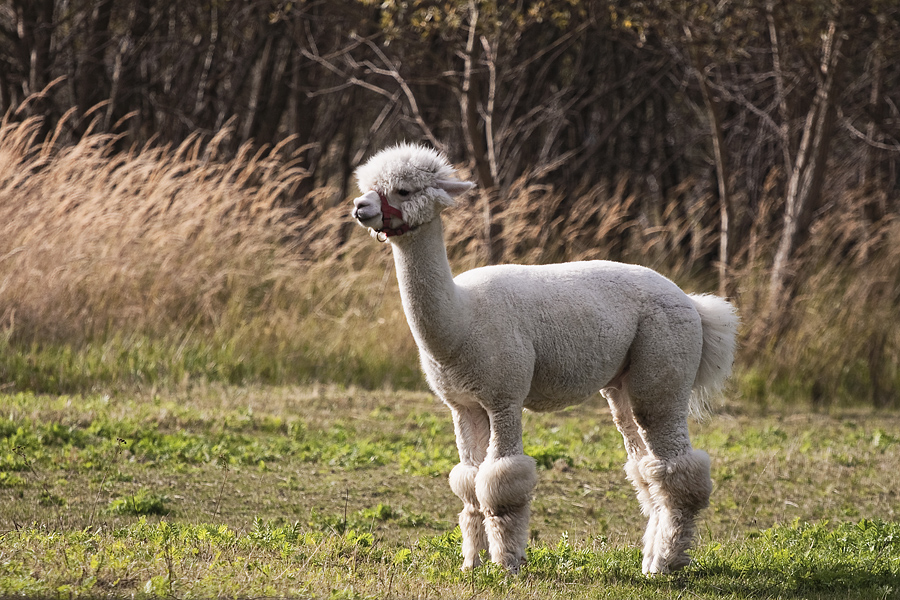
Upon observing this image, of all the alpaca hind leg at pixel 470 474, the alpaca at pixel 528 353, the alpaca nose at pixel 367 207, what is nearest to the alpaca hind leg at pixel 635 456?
the alpaca at pixel 528 353

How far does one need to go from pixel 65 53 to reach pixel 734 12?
8.53m

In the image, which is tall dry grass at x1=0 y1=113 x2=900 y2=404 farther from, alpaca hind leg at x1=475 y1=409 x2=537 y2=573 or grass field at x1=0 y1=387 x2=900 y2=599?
alpaca hind leg at x1=475 y1=409 x2=537 y2=573

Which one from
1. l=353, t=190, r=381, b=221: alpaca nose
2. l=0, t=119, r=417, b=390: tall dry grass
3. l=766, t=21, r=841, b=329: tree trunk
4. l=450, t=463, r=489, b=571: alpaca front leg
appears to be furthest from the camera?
l=766, t=21, r=841, b=329: tree trunk

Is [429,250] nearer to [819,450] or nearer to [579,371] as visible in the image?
[579,371]

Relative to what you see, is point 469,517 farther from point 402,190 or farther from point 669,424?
point 402,190

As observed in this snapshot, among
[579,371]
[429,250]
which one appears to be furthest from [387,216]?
[579,371]

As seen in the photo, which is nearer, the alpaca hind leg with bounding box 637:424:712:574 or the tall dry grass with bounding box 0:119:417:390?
the alpaca hind leg with bounding box 637:424:712:574

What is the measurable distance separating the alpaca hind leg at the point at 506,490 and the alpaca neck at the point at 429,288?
16.0 inches

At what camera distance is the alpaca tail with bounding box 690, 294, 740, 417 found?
480 cm

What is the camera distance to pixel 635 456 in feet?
15.8

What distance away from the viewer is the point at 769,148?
14711 millimetres

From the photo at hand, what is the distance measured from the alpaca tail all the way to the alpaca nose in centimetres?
178

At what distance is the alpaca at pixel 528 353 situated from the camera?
4.05 metres

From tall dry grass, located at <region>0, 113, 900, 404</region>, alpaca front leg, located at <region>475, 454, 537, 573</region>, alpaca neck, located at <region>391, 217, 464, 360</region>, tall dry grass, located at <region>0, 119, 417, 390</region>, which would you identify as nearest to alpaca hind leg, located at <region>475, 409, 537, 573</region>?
alpaca front leg, located at <region>475, 454, 537, 573</region>
